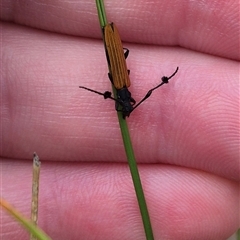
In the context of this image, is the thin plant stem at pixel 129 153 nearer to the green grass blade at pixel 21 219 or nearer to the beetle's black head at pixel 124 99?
the beetle's black head at pixel 124 99

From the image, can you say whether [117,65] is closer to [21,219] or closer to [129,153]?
[129,153]

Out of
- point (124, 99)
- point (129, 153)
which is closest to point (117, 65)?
point (124, 99)

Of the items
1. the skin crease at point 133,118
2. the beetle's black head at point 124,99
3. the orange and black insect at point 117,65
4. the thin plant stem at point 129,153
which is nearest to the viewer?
the thin plant stem at point 129,153

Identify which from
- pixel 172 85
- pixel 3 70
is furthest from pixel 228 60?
pixel 3 70

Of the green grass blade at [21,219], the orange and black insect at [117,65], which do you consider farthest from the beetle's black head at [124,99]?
the green grass blade at [21,219]

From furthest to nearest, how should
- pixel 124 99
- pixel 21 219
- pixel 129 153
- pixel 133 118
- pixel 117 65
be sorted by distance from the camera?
pixel 133 118, pixel 124 99, pixel 117 65, pixel 129 153, pixel 21 219

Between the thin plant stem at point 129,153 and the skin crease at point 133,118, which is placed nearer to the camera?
the thin plant stem at point 129,153

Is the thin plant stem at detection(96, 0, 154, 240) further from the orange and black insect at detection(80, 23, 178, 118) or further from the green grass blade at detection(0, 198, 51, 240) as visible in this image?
the green grass blade at detection(0, 198, 51, 240)

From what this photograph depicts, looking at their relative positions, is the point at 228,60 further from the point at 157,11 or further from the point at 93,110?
the point at 93,110

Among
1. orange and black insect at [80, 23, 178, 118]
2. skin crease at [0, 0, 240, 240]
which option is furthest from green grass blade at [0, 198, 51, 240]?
skin crease at [0, 0, 240, 240]
